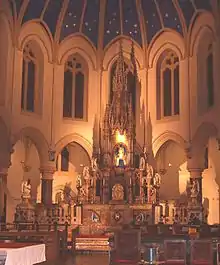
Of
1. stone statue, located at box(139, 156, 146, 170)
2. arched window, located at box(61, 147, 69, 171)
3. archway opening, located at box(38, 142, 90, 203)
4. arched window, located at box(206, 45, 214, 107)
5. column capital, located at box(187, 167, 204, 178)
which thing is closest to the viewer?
arched window, located at box(206, 45, 214, 107)

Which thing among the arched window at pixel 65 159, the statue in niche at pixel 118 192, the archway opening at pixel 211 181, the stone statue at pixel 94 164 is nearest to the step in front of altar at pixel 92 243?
the statue in niche at pixel 118 192

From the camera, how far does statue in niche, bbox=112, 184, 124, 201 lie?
25.2 m

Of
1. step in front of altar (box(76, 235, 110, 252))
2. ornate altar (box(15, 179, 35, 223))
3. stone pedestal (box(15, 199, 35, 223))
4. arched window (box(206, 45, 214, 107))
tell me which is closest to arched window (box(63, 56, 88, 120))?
ornate altar (box(15, 179, 35, 223))

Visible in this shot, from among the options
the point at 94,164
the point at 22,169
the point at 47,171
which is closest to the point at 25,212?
the point at 47,171

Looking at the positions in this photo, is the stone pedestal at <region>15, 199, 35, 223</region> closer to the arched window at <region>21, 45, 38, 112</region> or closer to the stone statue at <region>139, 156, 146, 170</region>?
the arched window at <region>21, 45, 38, 112</region>

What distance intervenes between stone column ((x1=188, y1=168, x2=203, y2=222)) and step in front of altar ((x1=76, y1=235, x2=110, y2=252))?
4556 millimetres

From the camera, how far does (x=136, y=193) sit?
84.0 ft

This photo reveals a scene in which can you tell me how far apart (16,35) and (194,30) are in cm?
894

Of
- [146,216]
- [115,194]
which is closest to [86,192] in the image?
[115,194]

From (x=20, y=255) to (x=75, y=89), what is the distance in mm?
20287

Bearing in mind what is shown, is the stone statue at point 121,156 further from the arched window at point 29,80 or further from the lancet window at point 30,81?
the arched window at point 29,80

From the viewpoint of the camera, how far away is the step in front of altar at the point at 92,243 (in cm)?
2117

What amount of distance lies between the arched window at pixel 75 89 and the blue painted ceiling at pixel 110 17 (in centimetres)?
151

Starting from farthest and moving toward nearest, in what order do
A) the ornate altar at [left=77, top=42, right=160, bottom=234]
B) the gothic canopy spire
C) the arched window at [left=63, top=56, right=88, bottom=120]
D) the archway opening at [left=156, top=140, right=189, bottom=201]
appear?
the arched window at [left=63, top=56, right=88, bottom=120] → the archway opening at [left=156, top=140, right=189, bottom=201] → the gothic canopy spire → the ornate altar at [left=77, top=42, right=160, bottom=234]
